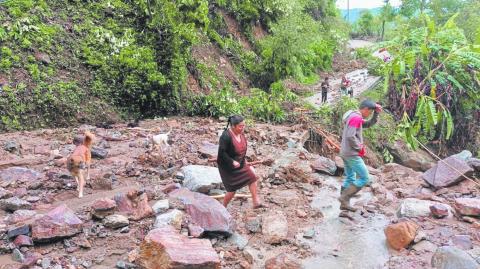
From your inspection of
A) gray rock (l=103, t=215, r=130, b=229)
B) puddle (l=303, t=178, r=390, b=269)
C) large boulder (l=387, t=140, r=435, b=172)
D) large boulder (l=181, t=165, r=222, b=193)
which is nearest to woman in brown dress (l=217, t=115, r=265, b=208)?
large boulder (l=181, t=165, r=222, b=193)

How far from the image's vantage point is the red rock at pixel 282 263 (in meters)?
4.72

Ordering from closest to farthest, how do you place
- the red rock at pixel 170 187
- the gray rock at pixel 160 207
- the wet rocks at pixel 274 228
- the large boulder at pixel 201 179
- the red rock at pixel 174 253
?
the red rock at pixel 174 253
the wet rocks at pixel 274 228
the gray rock at pixel 160 207
the red rock at pixel 170 187
the large boulder at pixel 201 179

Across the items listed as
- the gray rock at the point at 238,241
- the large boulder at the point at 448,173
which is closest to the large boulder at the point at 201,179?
the gray rock at the point at 238,241

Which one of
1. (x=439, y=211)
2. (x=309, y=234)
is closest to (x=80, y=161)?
(x=309, y=234)

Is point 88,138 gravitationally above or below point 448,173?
above

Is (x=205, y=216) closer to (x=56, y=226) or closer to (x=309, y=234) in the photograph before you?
(x=309, y=234)

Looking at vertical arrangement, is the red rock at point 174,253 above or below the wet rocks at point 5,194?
below

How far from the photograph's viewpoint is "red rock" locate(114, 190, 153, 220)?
17.7 ft

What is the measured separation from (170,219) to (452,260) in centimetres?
321

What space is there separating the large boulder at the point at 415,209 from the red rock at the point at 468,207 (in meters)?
0.14

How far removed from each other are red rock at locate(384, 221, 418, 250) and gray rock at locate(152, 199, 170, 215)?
113 inches

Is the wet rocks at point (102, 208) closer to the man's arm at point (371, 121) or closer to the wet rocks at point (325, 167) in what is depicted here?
the man's arm at point (371, 121)

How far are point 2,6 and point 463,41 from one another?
1359 cm

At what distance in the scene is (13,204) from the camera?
546cm
